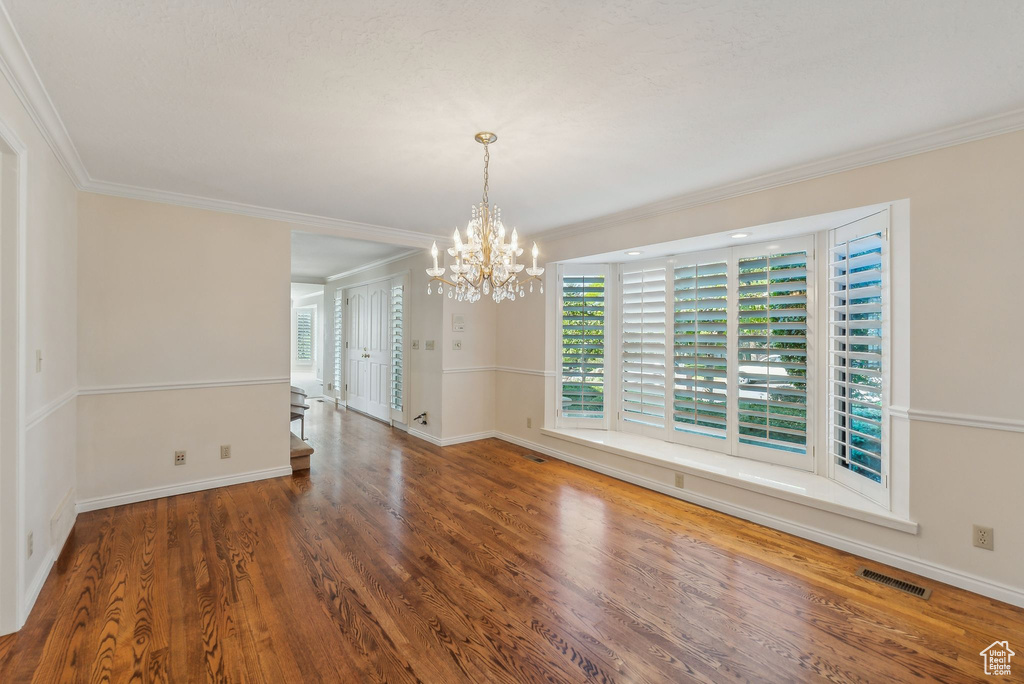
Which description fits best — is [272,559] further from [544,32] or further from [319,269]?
[319,269]

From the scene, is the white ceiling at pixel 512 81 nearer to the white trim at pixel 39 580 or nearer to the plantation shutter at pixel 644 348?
the plantation shutter at pixel 644 348

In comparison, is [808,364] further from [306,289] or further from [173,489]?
[306,289]

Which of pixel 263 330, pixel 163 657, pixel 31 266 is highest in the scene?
pixel 31 266

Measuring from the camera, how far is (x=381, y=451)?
5.06 m

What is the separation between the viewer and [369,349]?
7137 mm

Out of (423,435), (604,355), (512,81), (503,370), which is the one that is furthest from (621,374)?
(512,81)

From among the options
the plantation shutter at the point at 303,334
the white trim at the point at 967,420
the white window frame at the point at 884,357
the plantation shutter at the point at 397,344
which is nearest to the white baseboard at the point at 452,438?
the plantation shutter at the point at 397,344

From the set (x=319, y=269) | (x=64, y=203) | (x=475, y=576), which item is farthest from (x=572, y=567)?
(x=319, y=269)

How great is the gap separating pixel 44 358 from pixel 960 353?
5.04 m

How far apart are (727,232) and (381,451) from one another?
412 centimetres

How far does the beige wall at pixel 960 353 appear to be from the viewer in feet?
7.45

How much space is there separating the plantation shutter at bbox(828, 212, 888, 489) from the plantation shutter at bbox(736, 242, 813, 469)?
0.21 metres

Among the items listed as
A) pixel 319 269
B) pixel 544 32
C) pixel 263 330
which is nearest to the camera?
pixel 544 32

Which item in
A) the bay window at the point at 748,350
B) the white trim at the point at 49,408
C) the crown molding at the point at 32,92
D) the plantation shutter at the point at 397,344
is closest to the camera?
the crown molding at the point at 32,92
